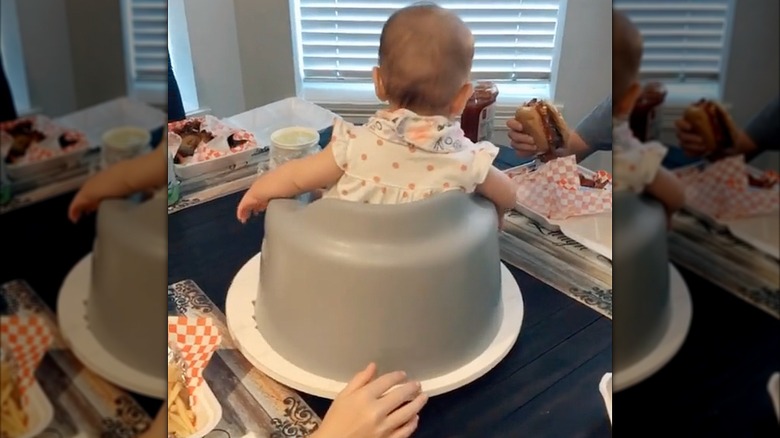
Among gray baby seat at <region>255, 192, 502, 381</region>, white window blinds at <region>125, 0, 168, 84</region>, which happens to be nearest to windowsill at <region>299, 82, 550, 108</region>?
gray baby seat at <region>255, 192, 502, 381</region>

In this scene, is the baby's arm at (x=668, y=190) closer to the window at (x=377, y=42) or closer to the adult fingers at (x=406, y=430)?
the adult fingers at (x=406, y=430)

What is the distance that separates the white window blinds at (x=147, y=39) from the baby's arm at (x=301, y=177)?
0.46 m

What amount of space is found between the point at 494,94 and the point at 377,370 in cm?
39

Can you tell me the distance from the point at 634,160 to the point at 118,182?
15 cm

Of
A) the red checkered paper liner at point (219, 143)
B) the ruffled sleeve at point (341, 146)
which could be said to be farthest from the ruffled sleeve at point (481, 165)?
the red checkered paper liner at point (219, 143)

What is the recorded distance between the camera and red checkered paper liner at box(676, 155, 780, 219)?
0.60ft

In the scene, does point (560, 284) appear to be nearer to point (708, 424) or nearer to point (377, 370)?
point (377, 370)

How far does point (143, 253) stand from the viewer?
0.22 meters

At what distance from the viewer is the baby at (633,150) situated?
188 mm

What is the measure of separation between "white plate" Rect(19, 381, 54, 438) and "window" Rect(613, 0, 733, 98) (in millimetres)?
201

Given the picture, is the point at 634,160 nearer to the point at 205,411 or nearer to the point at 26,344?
the point at 26,344

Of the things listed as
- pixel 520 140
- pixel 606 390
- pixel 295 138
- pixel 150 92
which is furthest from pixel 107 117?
pixel 520 140

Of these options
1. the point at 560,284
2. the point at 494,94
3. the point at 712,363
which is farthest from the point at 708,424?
the point at 494,94

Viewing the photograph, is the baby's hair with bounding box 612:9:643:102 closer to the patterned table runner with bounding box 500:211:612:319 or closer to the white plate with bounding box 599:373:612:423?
the white plate with bounding box 599:373:612:423
